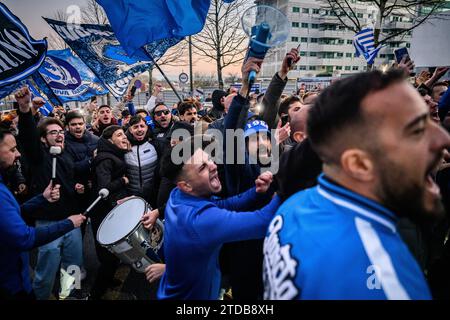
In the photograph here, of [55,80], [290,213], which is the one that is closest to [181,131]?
[290,213]

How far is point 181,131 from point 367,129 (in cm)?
323

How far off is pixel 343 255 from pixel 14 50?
358 centimetres

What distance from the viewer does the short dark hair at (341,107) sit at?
0.96m

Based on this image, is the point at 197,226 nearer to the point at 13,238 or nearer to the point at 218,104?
the point at 13,238

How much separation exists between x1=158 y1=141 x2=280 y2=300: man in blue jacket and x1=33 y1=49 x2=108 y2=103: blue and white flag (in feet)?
25.6

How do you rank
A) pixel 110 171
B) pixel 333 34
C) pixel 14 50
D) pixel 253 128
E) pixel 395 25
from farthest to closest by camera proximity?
pixel 333 34
pixel 395 25
pixel 110 171
pixel 14 50
pixel 253 128

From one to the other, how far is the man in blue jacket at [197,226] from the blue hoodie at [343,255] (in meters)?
0.62

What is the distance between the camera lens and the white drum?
9.18ft

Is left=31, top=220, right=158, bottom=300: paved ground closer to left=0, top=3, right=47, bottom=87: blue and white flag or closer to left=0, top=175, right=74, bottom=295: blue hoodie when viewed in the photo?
left=0, top=175, right=74, bottom=295: blue hoodie

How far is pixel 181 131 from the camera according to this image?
13.1 feet

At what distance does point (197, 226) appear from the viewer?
5.49 feet

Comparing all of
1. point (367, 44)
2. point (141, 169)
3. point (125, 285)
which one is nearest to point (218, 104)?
point (141, 169)

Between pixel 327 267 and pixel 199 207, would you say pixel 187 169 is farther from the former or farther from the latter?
pixel 327 267

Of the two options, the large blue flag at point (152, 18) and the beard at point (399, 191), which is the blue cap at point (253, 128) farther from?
the large blue flag at point (152, 18)
